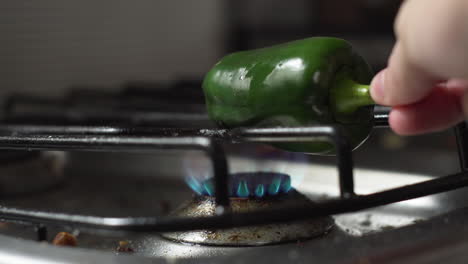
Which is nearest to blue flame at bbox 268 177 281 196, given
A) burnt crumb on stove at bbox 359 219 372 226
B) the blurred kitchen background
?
burnt crumb on stove at bbox 359 219 372 226

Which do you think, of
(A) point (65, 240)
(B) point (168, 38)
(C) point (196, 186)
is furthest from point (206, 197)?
(B) point (168, 38)

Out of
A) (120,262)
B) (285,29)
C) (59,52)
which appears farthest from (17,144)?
(285,29)

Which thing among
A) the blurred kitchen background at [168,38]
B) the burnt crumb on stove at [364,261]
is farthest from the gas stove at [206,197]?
the blurred kitchen background at [168,38]

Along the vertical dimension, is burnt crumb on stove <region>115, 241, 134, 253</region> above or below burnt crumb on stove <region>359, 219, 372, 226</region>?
above

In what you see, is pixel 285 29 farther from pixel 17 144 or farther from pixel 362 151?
pixel 17 144

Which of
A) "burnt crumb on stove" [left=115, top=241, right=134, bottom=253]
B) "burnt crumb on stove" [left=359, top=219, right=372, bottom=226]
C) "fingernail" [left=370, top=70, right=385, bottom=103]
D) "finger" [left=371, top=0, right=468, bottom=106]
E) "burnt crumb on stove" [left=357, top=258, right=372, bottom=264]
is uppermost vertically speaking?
"finger" [left=371, top=0, right=468, bottom=106]

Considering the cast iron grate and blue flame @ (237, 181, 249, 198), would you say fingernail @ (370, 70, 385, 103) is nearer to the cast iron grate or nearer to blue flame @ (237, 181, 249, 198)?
the cast iron grate

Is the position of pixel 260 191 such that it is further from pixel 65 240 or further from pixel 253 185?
pixel 65 240
